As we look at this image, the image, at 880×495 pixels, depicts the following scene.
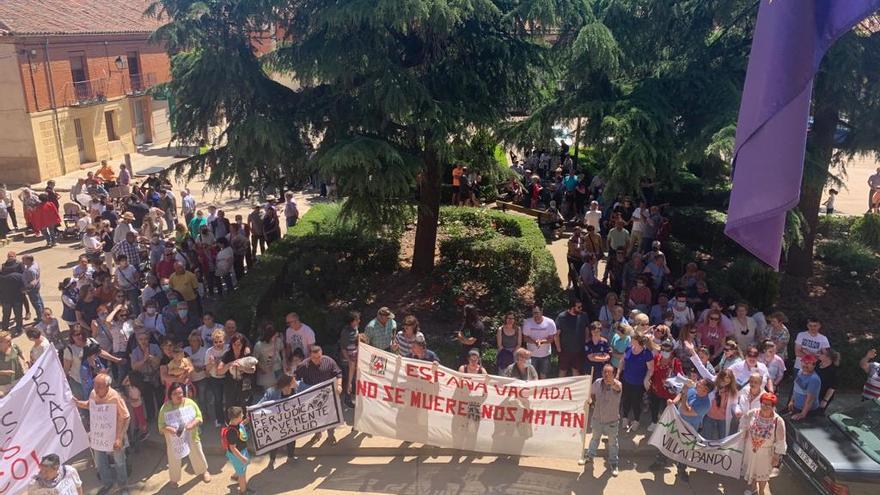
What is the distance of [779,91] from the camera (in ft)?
22.0

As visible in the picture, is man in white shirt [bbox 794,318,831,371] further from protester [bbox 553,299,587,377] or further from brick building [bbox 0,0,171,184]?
brick building [bbox 0,0,171,184]

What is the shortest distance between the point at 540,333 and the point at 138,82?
32.4 metres

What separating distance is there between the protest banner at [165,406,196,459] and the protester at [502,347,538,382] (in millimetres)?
3780

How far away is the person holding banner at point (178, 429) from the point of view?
27.3 ft

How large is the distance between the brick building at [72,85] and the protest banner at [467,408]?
1749 centimetres

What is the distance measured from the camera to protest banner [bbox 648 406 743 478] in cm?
824

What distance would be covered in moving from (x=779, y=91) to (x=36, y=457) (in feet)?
27.6

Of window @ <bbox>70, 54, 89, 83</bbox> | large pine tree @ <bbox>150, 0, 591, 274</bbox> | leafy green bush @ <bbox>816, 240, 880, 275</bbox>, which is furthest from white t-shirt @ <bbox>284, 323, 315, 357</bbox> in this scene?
window @ <bbox>70, 54, 89, 83</bbox>

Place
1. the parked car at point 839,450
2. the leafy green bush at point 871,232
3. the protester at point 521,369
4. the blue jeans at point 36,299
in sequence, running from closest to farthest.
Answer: the parked car at point 839,450, the protester at point 521,369, the blue jeans at point 36,299, the leafy green bush at point 871,232

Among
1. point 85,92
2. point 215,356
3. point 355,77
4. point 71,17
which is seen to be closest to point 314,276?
point 355,77

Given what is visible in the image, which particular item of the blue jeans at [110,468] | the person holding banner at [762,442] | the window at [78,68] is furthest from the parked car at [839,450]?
the window at [78,68]

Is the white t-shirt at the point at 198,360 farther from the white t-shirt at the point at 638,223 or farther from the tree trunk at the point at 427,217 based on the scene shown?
the white t-shirt at the point at 638,223

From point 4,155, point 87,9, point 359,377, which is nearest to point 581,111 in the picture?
point 359,377

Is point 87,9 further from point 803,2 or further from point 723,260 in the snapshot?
point 803,2
